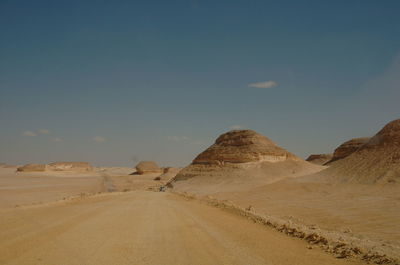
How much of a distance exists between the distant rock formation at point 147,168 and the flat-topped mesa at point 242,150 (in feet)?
176

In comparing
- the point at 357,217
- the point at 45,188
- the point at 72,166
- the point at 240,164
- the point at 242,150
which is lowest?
the point at 357,217

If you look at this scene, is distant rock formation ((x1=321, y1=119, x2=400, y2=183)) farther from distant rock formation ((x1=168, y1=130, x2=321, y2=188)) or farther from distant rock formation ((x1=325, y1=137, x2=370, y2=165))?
distant rock formation ((x1=325, y1=137, x2=370, y2=165))

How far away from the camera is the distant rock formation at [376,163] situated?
27797mm

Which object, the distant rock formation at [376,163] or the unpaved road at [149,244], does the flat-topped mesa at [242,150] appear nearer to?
the distant rock formation at [376,163]

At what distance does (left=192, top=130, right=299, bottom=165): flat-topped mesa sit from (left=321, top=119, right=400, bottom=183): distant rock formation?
23.7 metres

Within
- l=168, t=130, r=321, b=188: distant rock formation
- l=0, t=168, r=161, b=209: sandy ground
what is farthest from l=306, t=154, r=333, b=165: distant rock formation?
l=0, t=168, r=161, b=209: sandy ground

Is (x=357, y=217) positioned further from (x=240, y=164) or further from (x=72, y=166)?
(x=72, y=166)

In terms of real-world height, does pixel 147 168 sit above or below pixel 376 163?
above

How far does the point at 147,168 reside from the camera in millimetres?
119000

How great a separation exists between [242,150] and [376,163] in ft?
105

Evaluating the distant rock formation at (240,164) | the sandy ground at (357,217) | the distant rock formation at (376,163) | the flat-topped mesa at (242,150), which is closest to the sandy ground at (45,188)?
the distant rock formation at (240,164)

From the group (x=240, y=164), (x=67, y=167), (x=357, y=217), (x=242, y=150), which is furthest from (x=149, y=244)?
(x=67, y=167)

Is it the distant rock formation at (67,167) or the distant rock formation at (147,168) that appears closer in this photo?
the distant rock formation at (147,168)

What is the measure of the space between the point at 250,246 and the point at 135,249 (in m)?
2.95
